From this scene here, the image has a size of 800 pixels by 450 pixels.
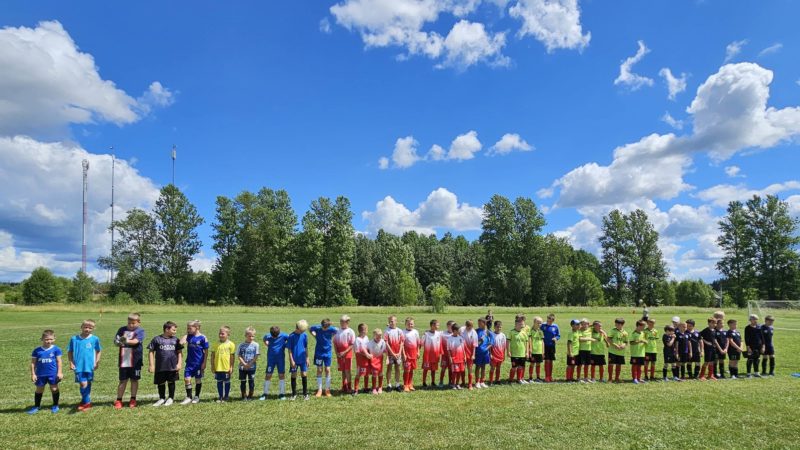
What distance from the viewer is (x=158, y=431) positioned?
8188 mm

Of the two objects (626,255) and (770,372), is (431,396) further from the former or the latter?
(626,255)

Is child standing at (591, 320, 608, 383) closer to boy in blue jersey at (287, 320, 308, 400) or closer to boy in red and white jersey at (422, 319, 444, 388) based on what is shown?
boy in red and white jersey at (422, 319, 444, 388)

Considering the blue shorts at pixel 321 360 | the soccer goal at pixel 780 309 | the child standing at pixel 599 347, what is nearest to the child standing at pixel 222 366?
the blue shorts at pixel 321 360

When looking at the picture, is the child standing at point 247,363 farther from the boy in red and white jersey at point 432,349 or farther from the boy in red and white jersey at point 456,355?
the boy in red and white jersey at point 456,355

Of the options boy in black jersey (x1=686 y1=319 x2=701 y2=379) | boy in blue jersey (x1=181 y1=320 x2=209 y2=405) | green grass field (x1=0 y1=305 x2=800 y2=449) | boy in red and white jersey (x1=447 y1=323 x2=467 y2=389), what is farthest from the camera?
boy in black jersey (x1=686 y1=319 x2=701 y2=379)

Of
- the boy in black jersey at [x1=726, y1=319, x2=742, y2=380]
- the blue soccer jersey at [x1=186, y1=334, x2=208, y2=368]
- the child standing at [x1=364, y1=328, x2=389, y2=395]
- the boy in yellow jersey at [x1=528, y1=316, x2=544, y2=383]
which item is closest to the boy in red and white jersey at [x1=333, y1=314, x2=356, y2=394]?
the child standing at [x1=364, y1=328, x2=389, y2=395]

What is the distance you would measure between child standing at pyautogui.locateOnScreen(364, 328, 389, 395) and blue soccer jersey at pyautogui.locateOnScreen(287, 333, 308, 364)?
62.3 inches

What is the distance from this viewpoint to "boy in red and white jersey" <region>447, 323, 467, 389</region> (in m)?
12.2

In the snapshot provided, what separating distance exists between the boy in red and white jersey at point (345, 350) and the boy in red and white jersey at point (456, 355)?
255cm

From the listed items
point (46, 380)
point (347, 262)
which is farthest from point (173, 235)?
point (46, 380)

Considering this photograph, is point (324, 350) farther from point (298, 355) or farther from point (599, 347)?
point (599, 347)

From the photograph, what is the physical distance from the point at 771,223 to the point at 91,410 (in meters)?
94.9

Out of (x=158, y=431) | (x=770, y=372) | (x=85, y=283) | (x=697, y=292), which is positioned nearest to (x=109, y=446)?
(x=158, y=431)

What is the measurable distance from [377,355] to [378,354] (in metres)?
0.04
